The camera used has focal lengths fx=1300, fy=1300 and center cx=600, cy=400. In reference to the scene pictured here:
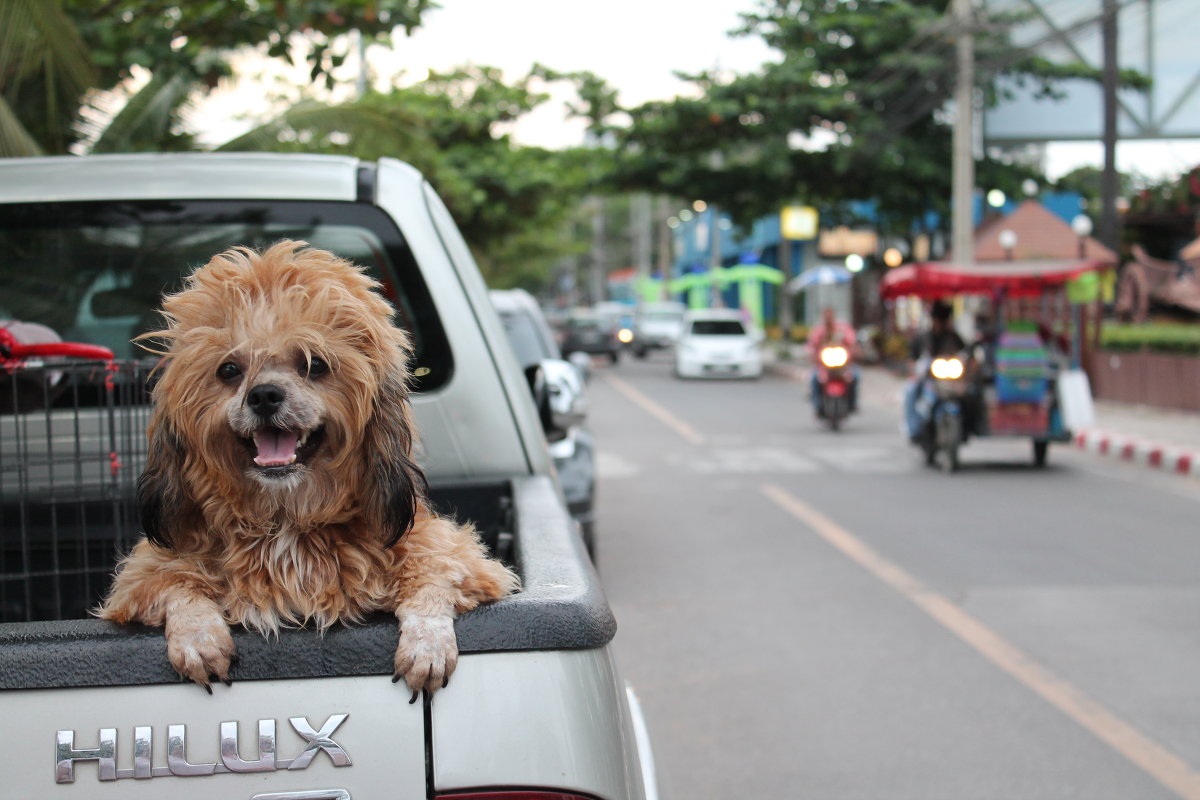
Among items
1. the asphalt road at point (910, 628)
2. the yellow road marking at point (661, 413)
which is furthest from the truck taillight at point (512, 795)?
the yellow road marking at point (661, 413)

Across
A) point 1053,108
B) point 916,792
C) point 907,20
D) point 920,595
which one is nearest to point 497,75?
point 907,20

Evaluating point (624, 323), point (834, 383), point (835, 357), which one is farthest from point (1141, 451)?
point (624, 323)

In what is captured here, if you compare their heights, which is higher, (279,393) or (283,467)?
(279,393)

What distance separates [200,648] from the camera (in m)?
1.67

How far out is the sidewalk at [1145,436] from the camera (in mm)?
13497

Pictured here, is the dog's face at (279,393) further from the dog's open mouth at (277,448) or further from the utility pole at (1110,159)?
the utility pole at (1110,159)

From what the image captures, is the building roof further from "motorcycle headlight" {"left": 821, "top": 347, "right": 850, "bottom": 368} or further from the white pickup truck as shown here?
the white pickup truck

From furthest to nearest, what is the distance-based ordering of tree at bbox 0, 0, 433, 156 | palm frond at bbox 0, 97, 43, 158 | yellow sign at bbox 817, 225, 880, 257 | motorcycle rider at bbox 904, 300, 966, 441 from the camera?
1. yellow sign at bbox 817, 225, 880, 257
2. motorcycle rider at bbox 904, 300, 966, 441
3. tree at bbox 0, 0, 433, 156
4. palm frond at bbox 0, 97, 43, 158

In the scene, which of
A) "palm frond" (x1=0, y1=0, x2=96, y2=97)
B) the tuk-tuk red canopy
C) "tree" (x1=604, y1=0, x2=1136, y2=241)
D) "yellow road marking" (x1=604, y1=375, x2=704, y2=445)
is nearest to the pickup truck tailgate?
"palm frond" (x1=0, y1=0, x2=96, y2=97)

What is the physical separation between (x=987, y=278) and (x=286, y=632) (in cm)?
1255

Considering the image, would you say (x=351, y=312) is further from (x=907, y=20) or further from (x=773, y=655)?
(x=907, y=20)

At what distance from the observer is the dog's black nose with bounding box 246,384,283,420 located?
175cm

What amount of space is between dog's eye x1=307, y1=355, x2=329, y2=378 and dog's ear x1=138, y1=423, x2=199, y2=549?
22cm

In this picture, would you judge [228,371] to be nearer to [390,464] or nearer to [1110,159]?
[390,464]
